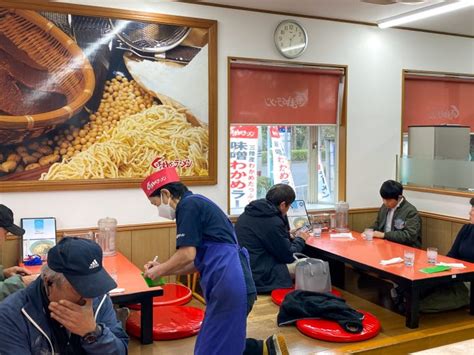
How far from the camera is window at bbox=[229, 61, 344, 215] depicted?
5.06 m

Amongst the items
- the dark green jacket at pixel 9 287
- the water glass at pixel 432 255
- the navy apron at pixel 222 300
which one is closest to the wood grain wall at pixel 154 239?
the water glass at pixel 432 255

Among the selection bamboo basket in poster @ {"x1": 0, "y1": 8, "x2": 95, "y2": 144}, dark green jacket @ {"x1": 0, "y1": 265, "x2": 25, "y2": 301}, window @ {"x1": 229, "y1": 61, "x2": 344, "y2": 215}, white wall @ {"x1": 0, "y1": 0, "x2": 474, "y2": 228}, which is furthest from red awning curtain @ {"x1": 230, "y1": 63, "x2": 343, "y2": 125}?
dark green jacket @ {"x1": 0, "y1": 265, "x2": 25, "y2": 301}

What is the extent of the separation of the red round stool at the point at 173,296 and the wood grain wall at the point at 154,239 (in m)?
0.34

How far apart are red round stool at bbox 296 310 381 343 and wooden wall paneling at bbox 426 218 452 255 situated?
171 centimetres

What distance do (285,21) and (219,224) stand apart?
123 inches

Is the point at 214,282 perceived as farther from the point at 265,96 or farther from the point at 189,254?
the point at 265,96

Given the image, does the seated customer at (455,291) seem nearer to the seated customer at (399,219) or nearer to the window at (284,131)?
the seated customer at (399,219)

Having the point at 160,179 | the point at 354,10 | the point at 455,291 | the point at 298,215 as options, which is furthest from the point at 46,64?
the point at 455,291

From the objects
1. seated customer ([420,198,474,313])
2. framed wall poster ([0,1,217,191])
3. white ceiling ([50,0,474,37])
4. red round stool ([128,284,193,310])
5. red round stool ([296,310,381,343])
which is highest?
white ceiling ([50,0,474,37])

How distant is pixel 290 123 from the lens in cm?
530

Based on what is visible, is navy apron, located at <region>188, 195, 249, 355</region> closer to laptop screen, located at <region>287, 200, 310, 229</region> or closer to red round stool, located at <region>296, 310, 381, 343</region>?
red round stool, located at <region>296, 310, 381, 343</region>

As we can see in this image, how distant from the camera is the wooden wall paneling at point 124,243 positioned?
4.43 metres

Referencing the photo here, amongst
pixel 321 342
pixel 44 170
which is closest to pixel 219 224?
pixel 321 342

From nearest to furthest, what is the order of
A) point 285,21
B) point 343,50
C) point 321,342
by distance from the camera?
point 321,342 < point 285,21 < point 343,50
